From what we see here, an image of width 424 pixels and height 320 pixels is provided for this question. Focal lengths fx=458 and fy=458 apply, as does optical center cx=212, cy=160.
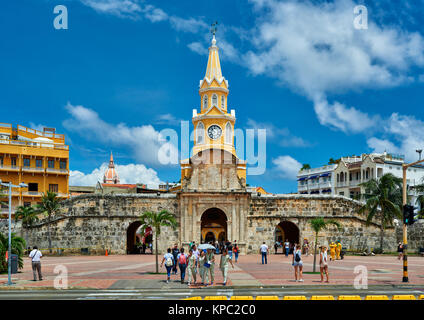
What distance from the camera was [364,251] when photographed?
152 feet

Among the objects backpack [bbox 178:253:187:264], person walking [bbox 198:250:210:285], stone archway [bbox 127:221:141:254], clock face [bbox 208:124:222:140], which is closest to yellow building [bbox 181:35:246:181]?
clock face [bbox 208:124:222:140]

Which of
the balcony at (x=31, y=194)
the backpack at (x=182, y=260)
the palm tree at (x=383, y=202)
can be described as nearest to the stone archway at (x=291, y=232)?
the palm tree at (x=383, y=202)

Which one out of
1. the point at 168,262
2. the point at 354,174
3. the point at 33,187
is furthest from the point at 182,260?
the point at 354,174

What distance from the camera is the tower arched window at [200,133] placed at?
223 ft

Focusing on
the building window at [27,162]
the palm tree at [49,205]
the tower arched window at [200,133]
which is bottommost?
the palm tree at [49,205]

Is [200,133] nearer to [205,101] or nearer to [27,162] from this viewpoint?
[205,101]

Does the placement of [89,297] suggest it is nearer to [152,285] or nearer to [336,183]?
[152,285]

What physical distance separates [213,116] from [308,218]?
25.2 meters

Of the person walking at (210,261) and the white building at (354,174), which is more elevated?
the white building at (354,174)

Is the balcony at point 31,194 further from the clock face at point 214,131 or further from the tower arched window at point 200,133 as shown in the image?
the clock face at point 214,131

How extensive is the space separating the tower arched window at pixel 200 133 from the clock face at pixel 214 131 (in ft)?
3.56

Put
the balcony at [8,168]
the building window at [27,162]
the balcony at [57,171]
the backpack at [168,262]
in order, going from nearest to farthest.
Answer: the backpack at [168,262] → the balcony at [8,168] → the building window at [27,162] → the balcony at [57,171]
